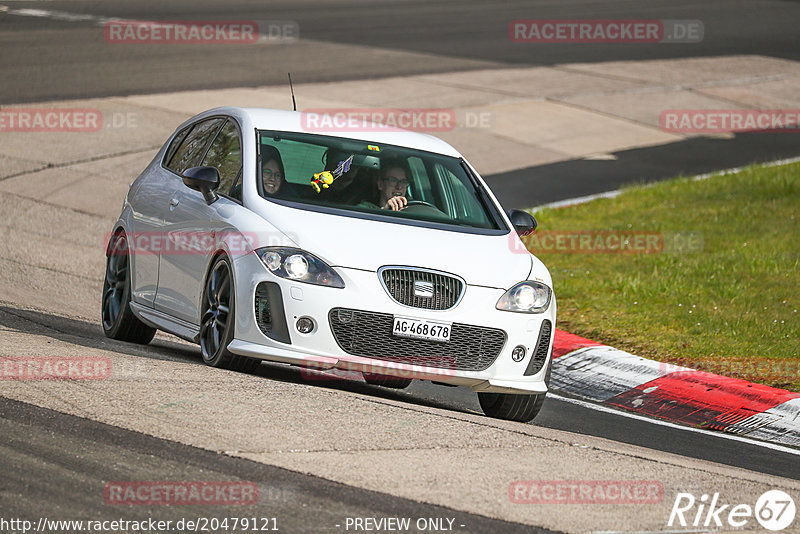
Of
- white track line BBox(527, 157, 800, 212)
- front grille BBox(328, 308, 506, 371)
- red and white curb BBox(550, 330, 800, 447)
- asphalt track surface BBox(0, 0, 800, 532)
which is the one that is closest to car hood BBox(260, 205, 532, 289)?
front grille BBox(328, 308, 506, 371)

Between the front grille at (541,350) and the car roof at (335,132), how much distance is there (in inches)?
65.7

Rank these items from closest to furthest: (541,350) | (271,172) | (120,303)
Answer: (541,350) → (271,172) → (120,303)

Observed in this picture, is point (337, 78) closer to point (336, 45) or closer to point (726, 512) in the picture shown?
point (336, 45)

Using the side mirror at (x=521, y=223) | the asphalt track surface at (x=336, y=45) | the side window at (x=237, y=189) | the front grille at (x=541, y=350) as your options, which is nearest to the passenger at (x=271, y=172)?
the side window at (x=237, y=189)

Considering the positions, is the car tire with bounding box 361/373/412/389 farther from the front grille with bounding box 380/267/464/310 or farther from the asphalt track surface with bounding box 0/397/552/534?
the asphalt track surface with bounding box 0/397/552/534

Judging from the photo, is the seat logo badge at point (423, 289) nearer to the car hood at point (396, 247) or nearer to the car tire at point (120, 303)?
the car hood at point (396, 247)

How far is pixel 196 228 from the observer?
27.8 feet

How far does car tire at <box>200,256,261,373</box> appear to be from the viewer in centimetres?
782

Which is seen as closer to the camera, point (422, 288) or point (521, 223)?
point (422, 288)

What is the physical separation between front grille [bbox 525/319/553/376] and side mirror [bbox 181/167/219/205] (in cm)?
225

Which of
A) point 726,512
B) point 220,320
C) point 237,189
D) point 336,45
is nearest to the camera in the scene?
point 726,512

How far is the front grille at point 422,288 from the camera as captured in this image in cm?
762

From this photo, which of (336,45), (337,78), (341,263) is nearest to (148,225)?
(341,263)

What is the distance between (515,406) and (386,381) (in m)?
0.96
